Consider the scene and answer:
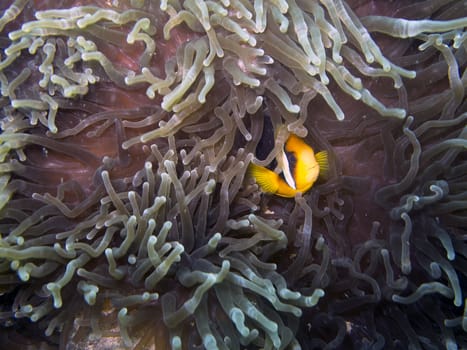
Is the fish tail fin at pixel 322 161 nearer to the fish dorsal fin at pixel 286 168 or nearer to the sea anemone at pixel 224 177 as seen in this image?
the sea anemone at pixel 224 177

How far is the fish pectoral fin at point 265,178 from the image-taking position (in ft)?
5.98

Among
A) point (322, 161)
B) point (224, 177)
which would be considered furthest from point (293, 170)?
point (224, 177)

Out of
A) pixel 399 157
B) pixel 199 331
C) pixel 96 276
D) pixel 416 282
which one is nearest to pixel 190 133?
pixel 96 276

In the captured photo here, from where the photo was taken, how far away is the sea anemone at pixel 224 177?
158cm

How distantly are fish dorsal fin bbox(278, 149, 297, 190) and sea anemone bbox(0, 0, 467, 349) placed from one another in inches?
2.1

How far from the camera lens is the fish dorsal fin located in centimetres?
181

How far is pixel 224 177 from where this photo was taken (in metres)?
1.77

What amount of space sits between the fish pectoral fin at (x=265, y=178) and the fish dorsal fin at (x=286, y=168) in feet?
0.14

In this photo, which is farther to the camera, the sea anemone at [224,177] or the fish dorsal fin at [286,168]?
the fish dorsal fin at [286,168]

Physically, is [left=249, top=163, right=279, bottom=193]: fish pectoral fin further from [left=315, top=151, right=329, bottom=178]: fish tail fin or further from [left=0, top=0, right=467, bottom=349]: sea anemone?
[left=315, top=151, right=329, bottom=178]: fish tail fin

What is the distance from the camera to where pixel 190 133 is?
1.81 meters

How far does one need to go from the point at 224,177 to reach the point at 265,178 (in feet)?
0.60

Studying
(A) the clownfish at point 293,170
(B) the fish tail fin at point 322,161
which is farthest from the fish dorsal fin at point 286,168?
(B) the fish tail fin at point 322,161

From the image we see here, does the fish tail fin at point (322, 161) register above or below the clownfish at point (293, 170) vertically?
below
